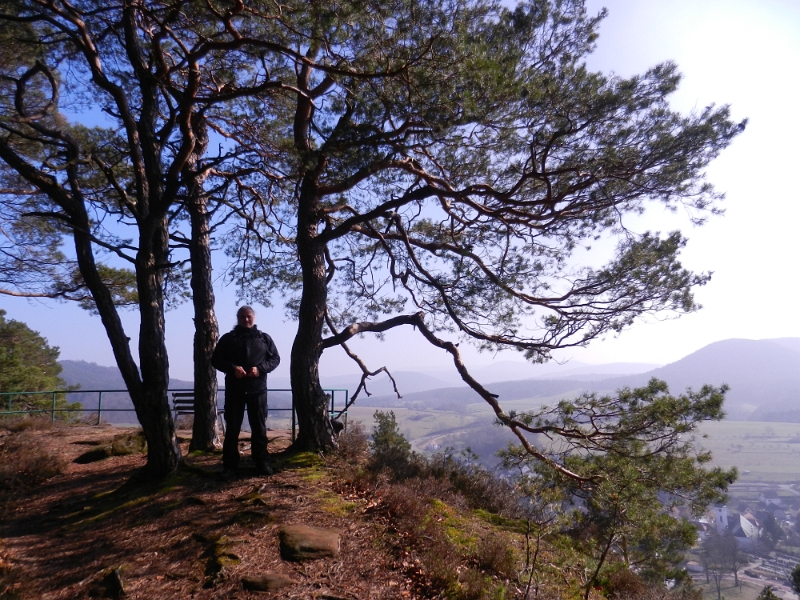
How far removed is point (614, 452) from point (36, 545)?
5773 millimetres

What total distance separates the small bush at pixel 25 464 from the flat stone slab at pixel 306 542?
4.38 m

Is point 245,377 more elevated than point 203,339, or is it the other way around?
point 203,339

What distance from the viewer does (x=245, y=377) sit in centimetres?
556

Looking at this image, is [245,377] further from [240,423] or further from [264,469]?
[264,469]

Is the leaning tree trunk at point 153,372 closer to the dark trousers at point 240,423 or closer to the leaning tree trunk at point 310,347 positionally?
the dark trousers at point 240,423

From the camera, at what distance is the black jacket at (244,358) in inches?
220

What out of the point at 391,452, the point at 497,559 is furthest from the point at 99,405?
the point at 497,559

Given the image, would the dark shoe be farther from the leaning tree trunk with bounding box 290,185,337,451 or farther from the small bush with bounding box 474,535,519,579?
the small bush with bounding box 474,535,519,579

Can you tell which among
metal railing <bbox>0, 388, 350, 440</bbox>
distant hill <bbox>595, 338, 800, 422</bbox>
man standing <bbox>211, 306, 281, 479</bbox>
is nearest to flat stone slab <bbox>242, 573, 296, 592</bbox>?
man standing <bbox>211, 306, 281, 479</bbox>

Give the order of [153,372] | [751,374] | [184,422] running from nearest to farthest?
[153,372] < [184,422] < [751,374]

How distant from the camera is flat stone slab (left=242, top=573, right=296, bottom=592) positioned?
357cm

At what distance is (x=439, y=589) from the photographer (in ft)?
12.0

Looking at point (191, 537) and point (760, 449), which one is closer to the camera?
point (191, 537)

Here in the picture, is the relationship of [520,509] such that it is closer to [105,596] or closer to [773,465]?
[105,596]
